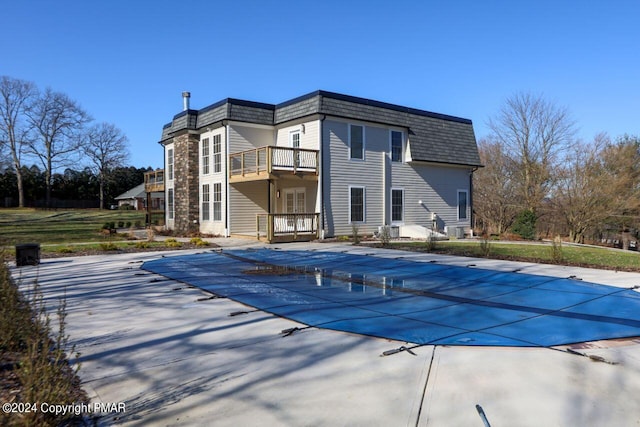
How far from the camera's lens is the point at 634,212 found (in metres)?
24.6

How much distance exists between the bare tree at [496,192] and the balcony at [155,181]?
21376 mm

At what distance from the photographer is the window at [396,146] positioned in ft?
66.2

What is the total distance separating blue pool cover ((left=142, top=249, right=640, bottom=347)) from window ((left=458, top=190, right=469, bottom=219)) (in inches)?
583

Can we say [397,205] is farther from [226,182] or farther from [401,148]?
[226,182]

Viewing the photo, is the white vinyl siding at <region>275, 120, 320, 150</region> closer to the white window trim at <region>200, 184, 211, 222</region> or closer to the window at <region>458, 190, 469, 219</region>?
the white window trim at <region>200, 184, 211, 222</region>

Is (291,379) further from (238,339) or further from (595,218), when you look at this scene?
(595,218)

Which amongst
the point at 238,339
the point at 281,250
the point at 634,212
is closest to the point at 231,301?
the point at 238,339

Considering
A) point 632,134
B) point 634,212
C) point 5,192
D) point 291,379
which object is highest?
point 632,134

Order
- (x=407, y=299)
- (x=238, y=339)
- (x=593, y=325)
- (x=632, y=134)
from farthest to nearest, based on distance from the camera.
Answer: (x=632, y=134) → (x=407, y=299) → (x=593, y=325) → (x=238, y=339)

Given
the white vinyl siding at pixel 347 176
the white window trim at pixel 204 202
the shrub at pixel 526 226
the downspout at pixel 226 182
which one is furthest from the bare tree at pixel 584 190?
the white window trim at pixel 204 202

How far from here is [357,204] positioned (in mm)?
18922

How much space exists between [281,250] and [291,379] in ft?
33.7

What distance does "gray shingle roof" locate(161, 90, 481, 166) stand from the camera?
58.9 ft

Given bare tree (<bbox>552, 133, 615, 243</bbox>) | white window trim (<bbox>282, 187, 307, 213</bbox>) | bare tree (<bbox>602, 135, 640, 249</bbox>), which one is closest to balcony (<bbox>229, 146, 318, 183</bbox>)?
white window trim (<bbox>282, 187, 307, 213</bbox>)
